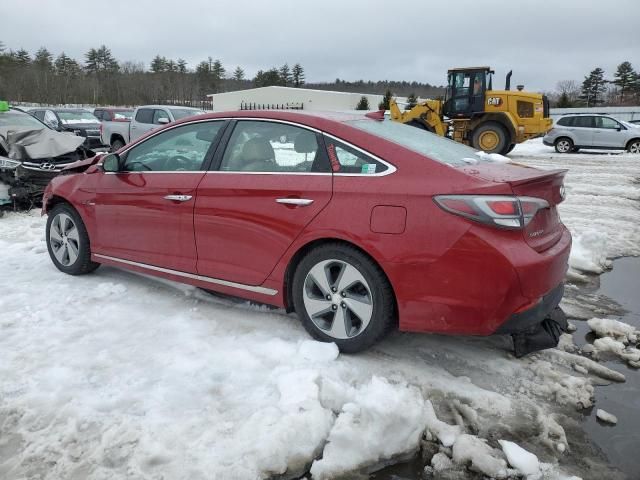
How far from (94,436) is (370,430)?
1367 millimetres

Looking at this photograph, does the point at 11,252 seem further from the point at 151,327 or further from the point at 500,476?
the point at 500,476

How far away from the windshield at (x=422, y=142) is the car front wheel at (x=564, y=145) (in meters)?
20.1

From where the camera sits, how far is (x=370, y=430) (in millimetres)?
2586

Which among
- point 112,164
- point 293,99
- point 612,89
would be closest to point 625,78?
point 612,89

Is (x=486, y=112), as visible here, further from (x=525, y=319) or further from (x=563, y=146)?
(x=525, y=319)

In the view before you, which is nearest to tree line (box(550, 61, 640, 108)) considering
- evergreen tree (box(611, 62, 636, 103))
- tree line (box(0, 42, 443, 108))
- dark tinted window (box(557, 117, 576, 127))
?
evergreen tree (box(611, 62, 636, 103))

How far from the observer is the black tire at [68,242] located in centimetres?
483

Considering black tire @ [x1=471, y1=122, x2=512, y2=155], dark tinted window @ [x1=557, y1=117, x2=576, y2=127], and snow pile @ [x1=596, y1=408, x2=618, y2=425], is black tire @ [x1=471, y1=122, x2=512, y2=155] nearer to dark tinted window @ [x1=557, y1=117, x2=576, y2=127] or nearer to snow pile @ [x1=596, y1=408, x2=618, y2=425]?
dark tinted window @ [x1=557, y1=117, x2=576, y2=127]

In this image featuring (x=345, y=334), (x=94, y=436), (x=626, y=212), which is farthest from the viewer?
(x=626, y=212)

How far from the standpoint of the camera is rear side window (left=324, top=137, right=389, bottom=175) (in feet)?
10.6

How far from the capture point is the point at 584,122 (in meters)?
21.2

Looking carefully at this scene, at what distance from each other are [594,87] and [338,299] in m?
79.5

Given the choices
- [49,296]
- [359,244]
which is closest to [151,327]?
[49,296]

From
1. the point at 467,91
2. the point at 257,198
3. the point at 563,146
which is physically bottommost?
the point at 563,146
